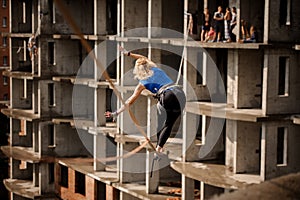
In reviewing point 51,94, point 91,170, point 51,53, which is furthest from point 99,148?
point 51,53

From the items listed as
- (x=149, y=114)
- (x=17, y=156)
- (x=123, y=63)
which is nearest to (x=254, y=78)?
(x=149, y=114)

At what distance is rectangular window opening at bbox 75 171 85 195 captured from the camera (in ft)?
126

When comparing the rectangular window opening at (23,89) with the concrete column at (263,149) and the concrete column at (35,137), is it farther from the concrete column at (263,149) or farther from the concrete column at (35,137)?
the concrete column at (263,149)

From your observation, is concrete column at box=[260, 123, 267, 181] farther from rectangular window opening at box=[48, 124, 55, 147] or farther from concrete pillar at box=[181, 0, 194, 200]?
rectangular window opening at box=[48, 124, 55, 147]

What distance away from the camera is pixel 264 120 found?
2478 centimetres

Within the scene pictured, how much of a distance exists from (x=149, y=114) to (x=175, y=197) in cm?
369

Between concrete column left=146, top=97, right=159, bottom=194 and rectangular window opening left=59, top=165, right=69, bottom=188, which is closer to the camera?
concrete column left=146, top=97, right=159, bottom=194

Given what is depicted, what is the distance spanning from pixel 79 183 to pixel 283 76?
54.5ft

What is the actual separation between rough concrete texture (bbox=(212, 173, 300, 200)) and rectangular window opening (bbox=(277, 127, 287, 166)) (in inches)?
719

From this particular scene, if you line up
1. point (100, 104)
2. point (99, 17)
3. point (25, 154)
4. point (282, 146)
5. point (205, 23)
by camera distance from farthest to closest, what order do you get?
point (25, 154) < point (100, 104) < point (99, 17) < point (205, 23) < point (282, 146)

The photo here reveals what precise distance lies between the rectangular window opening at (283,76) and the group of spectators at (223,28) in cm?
125

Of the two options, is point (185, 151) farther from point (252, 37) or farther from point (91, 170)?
point (91, 170)

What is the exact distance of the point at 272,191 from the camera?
7004 mm

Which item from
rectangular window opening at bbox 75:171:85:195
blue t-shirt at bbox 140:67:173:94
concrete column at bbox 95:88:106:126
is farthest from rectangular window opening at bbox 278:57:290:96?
rectangular window opening at bbox 75:171:85:195
